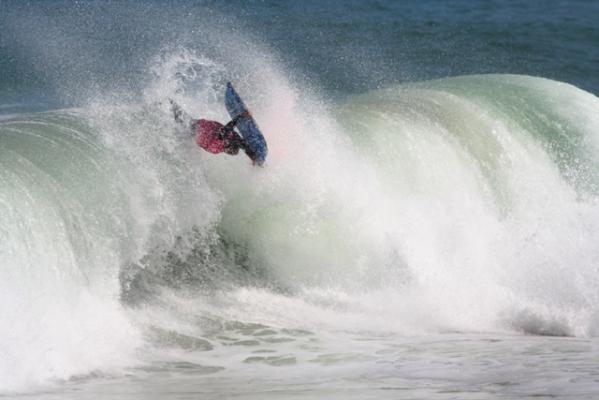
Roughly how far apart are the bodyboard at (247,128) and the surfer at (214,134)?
4 cm

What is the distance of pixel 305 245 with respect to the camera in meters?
11.7

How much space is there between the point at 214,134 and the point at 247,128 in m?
0.32

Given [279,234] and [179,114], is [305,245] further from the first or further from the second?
[179,114]

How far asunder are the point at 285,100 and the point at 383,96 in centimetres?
301

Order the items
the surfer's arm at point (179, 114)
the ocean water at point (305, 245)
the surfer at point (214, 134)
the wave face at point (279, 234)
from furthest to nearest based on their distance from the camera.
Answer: the surfer's arm at point (179, 114) → the surfer at point (214, 134) → the wave face at point (279, 234) → the ocean water at point (305, 245)

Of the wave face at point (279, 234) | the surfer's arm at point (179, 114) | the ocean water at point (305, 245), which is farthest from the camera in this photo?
the surfer's arm at point (179, 114)

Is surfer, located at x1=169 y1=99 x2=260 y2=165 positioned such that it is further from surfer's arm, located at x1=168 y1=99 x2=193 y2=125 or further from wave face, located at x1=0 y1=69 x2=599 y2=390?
wave face, located at x1=0 y1=69 x2=599 y2=390

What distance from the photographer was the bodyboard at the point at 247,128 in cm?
1087

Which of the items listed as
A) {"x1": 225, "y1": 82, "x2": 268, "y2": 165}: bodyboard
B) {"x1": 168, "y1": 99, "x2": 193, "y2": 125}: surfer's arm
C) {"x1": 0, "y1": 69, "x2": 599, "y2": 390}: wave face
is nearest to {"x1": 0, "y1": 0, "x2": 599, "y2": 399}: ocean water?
{"x1": 0, "y1": 69, "x2": 599, "y2": 390}: wave face

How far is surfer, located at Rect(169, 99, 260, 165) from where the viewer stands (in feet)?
35.6

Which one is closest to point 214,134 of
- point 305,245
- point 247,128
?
point 247,128

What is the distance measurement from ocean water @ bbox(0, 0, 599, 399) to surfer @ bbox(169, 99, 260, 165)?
0.19 metres

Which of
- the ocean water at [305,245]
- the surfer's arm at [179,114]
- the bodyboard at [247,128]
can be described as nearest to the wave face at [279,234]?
the ocean water at [305,245]

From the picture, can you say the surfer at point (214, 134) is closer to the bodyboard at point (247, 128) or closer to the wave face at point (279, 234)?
the bodyboard at point (247, 128)
